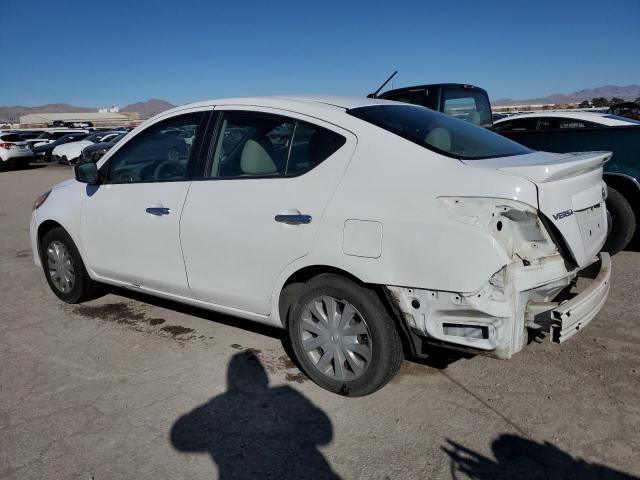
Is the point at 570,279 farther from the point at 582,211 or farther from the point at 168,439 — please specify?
the point at 168,439

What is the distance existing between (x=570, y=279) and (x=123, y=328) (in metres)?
3.37

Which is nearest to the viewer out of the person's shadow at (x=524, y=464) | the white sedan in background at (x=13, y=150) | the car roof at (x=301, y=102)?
the person's shadow at (x=524, y=464)

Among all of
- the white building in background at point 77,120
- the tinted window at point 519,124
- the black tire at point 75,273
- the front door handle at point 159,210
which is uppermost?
the white building in background at point 77,120

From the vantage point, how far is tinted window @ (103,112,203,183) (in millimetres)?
3826

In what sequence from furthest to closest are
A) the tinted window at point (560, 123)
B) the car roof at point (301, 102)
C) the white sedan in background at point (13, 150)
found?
1. the white sedan in background at point (13, 150)
2. the tinted window at point (560, 123)
3. the car roof at point (301, 102)

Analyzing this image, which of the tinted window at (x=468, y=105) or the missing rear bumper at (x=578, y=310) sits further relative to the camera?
the tinted window at (x=468, y=105)

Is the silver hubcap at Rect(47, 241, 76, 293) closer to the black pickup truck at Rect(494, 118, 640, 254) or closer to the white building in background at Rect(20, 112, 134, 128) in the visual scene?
the black pickup truck at Rect(494, 118, 640, 254)

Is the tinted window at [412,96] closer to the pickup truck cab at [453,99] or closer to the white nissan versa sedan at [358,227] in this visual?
the pickup truck cab at [453,99]

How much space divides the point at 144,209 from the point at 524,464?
9.68 ft

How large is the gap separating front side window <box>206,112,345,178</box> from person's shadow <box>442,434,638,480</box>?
5.81 ft

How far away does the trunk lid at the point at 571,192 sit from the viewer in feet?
8.58

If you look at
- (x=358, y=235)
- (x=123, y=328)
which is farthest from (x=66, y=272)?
(x=358, y=235)

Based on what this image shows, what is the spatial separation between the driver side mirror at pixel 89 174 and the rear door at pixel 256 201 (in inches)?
43.8

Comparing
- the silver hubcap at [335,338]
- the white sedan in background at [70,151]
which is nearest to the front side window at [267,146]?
the silver hubcap at [335,338]
